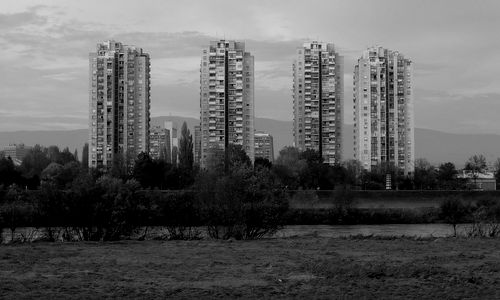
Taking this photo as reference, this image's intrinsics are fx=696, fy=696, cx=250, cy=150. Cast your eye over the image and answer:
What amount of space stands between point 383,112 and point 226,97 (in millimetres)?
26030

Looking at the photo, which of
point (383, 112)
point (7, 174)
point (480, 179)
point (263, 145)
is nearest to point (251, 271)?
point (7, 174)

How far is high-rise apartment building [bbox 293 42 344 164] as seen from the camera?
392 feet

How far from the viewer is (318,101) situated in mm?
119625

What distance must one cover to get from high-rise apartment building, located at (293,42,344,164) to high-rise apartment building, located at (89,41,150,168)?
1029 inches

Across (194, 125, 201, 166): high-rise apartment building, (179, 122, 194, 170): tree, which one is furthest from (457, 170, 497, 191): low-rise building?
(194, 125, 201, 166): high-rise apartment building

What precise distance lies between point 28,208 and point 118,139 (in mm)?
85458

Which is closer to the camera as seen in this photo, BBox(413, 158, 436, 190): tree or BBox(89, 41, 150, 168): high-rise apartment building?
BBox(413, 158, 436, 190): tree

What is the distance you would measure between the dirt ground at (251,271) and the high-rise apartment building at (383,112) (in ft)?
309

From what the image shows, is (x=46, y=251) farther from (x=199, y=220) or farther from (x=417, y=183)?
(x=417, y=183)

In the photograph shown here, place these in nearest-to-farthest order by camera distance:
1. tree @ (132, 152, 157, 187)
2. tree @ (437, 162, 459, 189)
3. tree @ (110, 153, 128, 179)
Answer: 1. tree @ (132, 152, 157, 187)
2. tree @ (110, 153, 128, 179)
3. tree @ (437, 162, 459, 189)

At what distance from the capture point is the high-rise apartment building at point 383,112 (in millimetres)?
115000

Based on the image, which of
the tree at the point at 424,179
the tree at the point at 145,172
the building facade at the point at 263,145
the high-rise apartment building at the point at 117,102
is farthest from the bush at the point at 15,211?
the building facade at the point at 263,145

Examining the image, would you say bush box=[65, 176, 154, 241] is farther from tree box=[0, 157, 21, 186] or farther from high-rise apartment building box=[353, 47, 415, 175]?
high-rise apartment building box=[353, 47, 415, 175]

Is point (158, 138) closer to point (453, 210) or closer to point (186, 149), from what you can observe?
point (186, 149)
